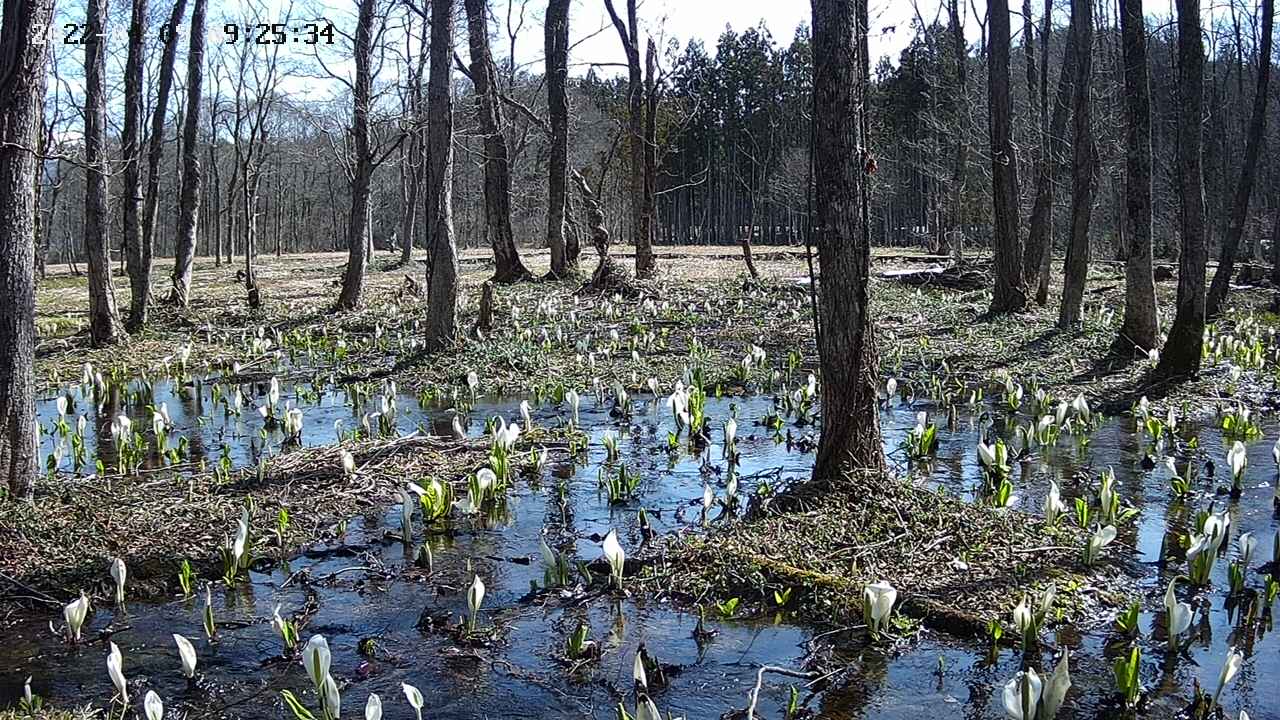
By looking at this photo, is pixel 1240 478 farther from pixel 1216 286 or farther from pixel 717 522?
pixel 1216 286

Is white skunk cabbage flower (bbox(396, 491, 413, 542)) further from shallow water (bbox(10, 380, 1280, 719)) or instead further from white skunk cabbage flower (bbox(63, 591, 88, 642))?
white skunk cabbage flower (bbox(63, 591, 88, 642))

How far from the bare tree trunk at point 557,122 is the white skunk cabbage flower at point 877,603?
16680 mm

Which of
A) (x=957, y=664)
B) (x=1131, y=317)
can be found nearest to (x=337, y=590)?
(x=957, y=664)

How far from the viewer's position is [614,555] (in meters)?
4.91

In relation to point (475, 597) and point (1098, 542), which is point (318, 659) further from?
point (1098, 542)

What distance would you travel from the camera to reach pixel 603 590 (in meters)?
5.10

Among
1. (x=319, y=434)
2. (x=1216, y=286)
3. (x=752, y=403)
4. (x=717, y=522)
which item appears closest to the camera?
(x=717, y=522)

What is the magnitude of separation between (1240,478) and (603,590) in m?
4.44

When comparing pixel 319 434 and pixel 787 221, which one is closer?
pixel 319 434

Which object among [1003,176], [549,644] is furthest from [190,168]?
[549,644]

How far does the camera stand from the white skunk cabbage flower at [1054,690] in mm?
3389

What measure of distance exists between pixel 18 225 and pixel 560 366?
7078mm

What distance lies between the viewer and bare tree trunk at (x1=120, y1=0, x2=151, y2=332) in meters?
15.2

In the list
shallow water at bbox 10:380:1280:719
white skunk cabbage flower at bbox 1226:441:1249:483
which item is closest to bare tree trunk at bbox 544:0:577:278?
shallow water at bbox 10:380:1280:719
